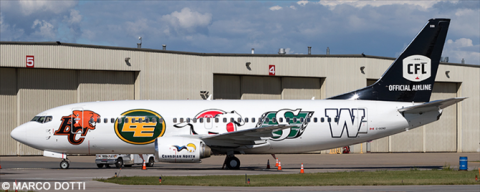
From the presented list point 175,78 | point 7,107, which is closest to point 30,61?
point 7,107

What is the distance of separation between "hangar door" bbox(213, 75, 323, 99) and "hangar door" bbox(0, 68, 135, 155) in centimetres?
976

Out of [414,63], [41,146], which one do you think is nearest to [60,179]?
[41,146]

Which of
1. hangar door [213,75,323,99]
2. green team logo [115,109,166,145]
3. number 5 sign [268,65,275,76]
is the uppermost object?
number 5 sign [268,65,275,76]

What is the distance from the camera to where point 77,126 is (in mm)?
28359

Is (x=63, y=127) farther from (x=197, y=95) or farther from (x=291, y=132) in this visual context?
(x=197, y=95)

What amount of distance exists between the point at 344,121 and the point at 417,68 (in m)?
5.38

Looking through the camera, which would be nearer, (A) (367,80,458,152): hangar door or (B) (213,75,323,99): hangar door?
(B) (213,75,323,99): hangar door

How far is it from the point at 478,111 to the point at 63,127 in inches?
1928

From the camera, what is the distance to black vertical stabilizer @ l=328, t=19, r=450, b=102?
2945cm

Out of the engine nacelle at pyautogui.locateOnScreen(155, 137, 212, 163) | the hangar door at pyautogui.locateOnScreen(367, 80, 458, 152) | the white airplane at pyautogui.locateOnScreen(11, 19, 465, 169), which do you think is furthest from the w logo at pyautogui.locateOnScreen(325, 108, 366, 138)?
the hangar door at pyautogui.locateOnScreen(367, 80, 458, 152)

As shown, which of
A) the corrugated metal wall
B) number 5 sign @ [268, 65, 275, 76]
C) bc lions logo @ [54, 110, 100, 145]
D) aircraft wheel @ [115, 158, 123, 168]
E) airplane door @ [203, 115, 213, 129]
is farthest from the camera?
number 5 sign @ [268, 65, 275, 76]

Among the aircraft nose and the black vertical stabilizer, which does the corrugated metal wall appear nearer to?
the aircraft nose

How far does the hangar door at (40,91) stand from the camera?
4422 centimetres

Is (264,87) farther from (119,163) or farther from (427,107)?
(427,107)
